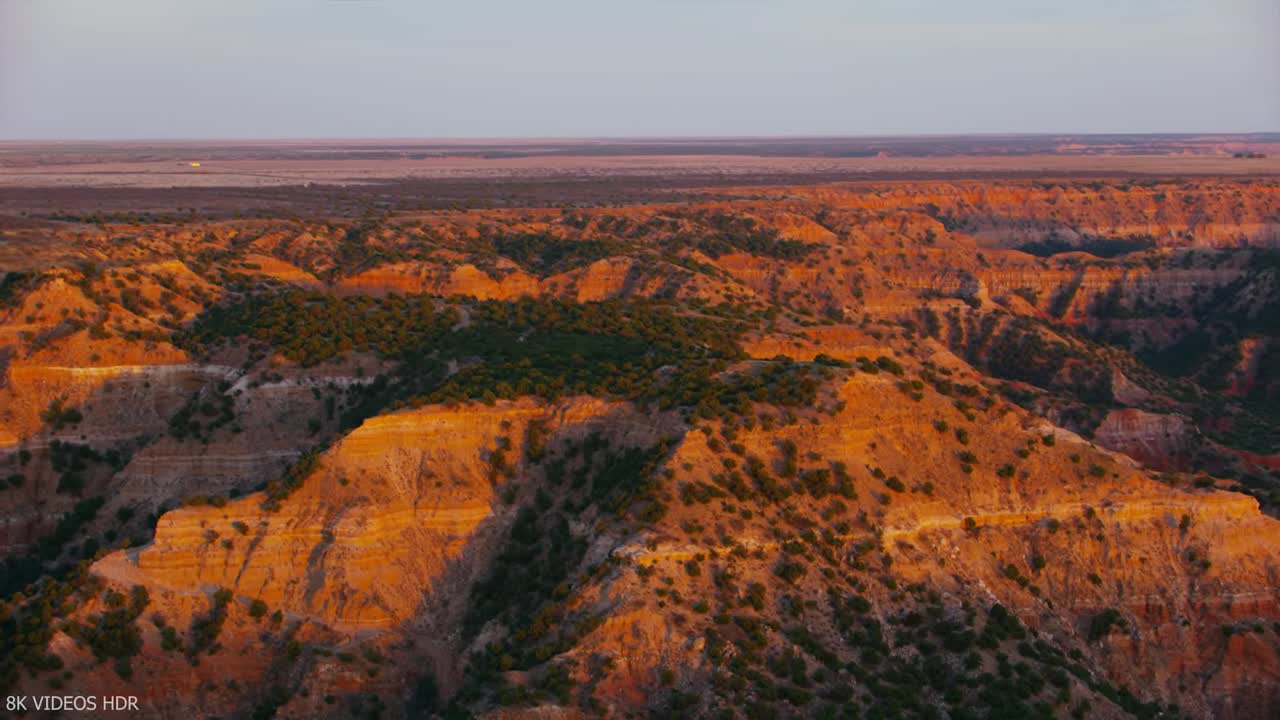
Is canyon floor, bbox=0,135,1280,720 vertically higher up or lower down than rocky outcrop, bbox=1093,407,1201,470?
Result: higher up

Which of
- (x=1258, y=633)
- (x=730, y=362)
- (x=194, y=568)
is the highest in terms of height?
(x=730, y=362)

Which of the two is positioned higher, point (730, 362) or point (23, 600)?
Answer: point (730, 362)

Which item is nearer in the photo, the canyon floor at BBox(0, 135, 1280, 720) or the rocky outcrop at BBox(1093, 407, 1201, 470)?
the canyon floor at BBox(0, 135, 1280, 720)

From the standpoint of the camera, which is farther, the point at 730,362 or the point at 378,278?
the point at 378,278

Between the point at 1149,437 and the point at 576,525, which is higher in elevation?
the point at 576,525

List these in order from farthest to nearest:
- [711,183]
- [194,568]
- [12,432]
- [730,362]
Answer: [711,183] → [12,432] → [730,362] → [194,568]

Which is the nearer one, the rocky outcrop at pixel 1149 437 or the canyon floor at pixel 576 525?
the canyon floor at pixel 576 525

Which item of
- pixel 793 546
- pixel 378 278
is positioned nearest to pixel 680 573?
pixel 793 546

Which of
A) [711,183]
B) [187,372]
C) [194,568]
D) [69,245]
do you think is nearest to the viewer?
[194,568]

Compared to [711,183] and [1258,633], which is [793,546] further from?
[711,183]

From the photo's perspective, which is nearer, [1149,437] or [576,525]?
[576,525]

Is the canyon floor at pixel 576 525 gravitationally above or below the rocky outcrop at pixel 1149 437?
above
